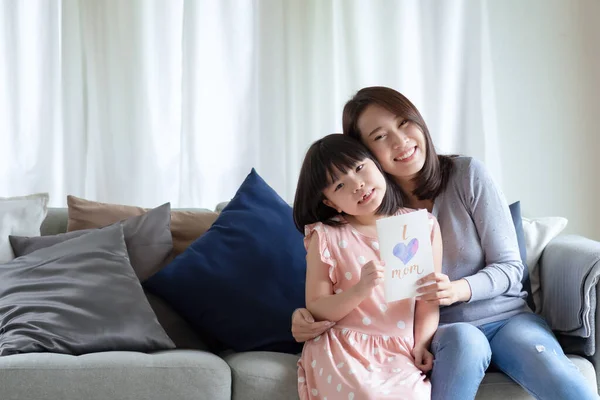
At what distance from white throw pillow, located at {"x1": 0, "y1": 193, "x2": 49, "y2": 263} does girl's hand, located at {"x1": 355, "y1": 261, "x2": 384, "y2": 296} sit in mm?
1096

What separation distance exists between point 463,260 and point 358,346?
1.32 feet

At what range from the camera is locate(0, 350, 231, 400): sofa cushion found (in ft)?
5.37

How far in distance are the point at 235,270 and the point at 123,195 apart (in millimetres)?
948

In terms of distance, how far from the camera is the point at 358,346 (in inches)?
68.9

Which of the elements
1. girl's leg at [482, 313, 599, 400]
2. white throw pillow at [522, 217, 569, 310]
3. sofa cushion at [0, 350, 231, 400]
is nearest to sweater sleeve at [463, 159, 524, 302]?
girl's leg at [482, 313, 599, 400]

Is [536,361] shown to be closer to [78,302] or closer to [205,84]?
[78,302]

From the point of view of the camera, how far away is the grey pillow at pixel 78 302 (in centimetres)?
186

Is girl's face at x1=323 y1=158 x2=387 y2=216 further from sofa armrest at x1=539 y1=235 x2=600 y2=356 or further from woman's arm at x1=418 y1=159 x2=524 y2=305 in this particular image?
sofa armrest at x1=539 y1=235 x2=600 y2=356

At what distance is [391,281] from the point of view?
171 centimetres

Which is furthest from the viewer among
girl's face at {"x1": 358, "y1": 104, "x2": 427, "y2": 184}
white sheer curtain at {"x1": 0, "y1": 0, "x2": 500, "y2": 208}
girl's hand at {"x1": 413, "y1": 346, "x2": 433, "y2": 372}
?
white sheer curtain at {"x1": 0, "y1": 0, "x2": 500, "y2": 208}

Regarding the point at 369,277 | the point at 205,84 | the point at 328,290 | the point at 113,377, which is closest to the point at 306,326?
the point at 328,290

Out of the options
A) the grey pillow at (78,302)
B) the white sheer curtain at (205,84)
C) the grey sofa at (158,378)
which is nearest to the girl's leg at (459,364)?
→ the grey sofa at (158,378)

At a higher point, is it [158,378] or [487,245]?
[487,245]

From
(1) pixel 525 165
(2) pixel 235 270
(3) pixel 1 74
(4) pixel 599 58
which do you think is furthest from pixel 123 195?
(4) pixel 599 58
